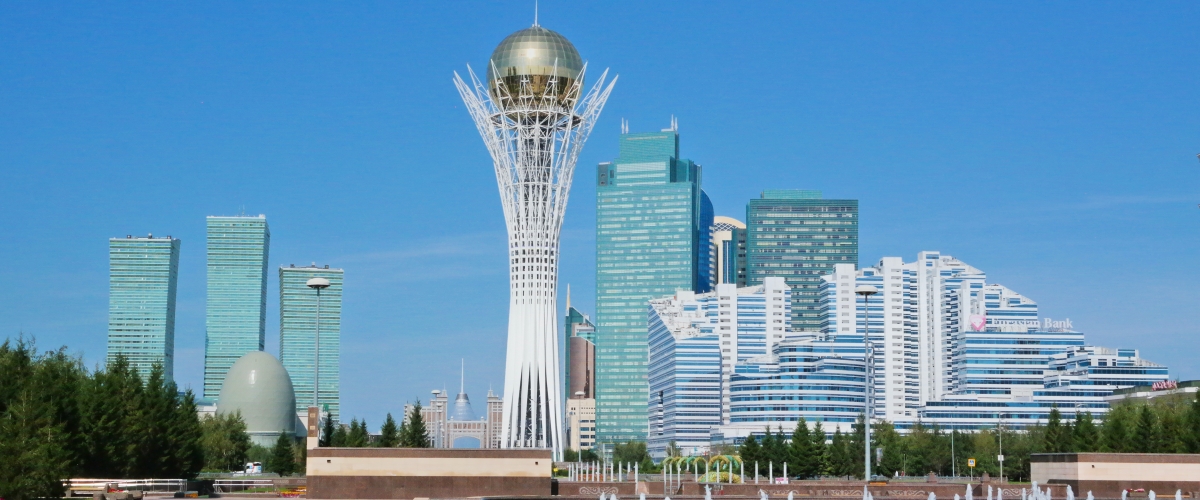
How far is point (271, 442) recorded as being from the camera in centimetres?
16100

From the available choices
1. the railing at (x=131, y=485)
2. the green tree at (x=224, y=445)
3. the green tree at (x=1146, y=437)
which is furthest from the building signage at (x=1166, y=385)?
the railing at (x=131, y=485)

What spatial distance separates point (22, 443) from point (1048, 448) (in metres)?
71.6

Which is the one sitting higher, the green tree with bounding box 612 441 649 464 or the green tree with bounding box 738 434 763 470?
the green tree with bounding box 738 434 763 470

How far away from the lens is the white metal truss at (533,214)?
108m

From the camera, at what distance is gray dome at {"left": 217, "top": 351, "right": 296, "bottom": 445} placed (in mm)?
160625

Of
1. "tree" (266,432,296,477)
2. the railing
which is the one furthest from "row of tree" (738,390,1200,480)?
the railing

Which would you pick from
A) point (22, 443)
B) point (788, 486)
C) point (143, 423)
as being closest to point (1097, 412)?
point (788, 486)

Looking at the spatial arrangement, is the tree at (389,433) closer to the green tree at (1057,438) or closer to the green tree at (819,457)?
the green tree at (819,457)

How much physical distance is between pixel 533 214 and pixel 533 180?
261 centimetres

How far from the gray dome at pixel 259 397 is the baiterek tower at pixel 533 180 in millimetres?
58329

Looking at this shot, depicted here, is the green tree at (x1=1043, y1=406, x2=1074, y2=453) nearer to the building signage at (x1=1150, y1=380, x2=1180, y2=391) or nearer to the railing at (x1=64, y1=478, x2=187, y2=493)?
the railing at (x1=64, y1=478, x2=187, y2=493)

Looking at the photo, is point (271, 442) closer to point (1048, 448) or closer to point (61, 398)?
point (1048, 448)

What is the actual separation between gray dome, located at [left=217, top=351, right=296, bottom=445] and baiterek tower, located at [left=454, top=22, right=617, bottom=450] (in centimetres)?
5833

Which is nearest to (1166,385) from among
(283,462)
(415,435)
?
(415,435)
